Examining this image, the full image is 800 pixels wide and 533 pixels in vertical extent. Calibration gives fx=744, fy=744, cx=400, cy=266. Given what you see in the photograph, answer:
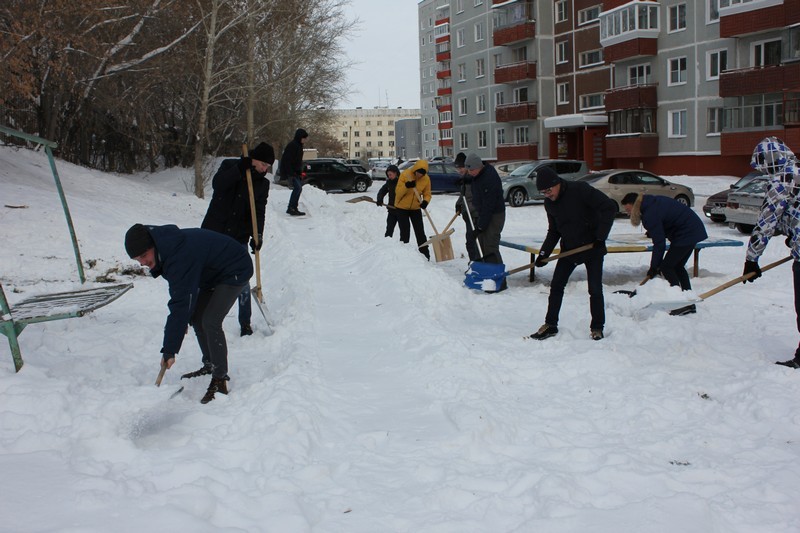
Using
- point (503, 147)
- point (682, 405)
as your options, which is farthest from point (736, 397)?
point (503, 147)

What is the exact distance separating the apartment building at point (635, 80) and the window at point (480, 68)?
0.23 meters

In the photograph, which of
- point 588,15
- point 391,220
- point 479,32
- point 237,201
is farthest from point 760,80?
point 479,32

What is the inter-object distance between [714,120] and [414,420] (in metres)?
32.1

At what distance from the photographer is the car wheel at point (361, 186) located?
32.4 meters

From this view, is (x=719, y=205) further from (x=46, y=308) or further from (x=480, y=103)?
(x=480, y=103)

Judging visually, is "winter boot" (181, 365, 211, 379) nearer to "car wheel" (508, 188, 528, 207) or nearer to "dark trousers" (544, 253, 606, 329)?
"dark trousers" (544, 253, 606, 329)

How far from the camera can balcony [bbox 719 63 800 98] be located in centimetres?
2769

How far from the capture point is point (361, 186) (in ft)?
107

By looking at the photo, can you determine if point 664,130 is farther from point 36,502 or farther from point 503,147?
point 36,502

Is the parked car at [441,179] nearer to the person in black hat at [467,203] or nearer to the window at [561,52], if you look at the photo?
the person in black hat at [467,203]

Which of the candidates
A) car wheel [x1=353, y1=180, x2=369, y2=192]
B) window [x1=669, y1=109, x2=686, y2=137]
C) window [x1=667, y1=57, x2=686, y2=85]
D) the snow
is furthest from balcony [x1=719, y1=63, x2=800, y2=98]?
the snow

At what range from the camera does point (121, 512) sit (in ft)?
11.3

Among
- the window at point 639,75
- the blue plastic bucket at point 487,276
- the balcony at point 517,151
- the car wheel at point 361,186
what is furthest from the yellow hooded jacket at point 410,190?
the balcony at point 517,151

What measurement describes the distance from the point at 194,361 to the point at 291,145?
10.7 m
